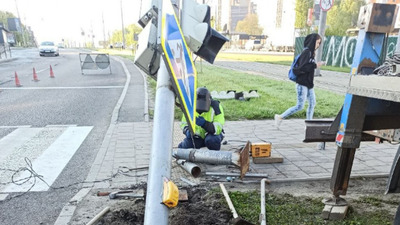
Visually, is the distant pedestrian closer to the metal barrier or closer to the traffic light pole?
the traffic light pole

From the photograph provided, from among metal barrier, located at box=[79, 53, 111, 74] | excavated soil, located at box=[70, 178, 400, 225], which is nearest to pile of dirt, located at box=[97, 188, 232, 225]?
excavated soil, located at box=[70, 178, 400, 225]

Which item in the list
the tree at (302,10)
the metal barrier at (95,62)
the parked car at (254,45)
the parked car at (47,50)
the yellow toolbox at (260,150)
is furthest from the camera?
the parked car at (254,45)

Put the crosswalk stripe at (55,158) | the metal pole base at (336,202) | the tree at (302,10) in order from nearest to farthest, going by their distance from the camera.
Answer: the metal pole base at (336,202) < the crosswalk stripe at (55,158) < the tree at (302,10)

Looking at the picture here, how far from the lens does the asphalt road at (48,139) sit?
12.3ft

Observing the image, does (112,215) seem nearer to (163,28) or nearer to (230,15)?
(163,28)

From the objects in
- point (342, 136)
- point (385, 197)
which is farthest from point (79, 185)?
point (385, 197)

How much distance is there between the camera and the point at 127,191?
12.8ft

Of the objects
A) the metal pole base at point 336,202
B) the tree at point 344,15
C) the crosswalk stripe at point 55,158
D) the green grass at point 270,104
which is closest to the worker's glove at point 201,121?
the metal pole base at point 336,202

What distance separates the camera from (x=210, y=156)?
453 centimetres

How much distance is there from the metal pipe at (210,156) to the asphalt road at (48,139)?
1507mm

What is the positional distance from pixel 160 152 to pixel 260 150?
11.5 ft

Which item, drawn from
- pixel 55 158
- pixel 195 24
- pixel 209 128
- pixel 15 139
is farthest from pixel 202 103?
pixel 15 139

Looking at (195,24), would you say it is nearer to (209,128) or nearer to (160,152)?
(160,152)

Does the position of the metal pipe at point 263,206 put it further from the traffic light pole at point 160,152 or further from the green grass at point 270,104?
the green grass at point 270,104
